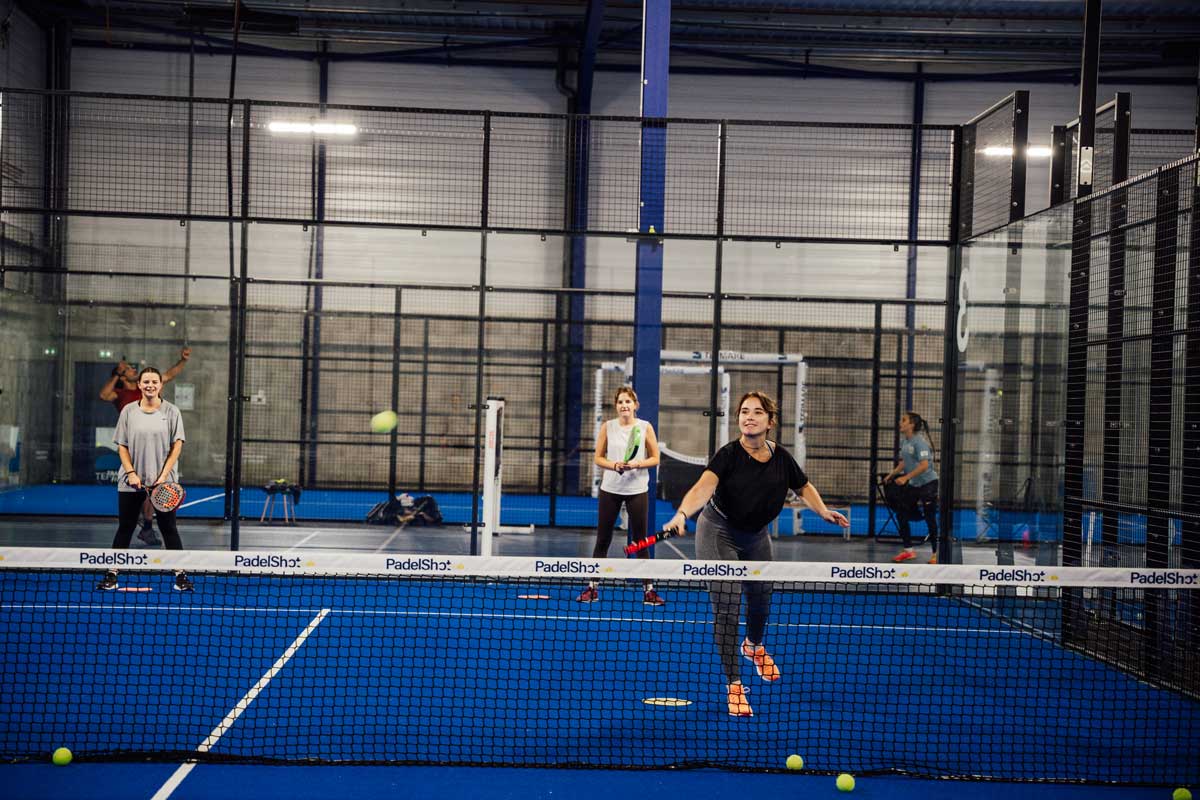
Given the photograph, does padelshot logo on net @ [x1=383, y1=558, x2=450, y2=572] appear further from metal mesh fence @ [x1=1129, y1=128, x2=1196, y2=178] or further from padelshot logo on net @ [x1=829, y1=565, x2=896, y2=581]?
metal mesh fence @ [x1=1129, y1=128, x2=1196, y2=178]

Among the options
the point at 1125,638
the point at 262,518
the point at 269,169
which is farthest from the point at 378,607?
the point at 269,169

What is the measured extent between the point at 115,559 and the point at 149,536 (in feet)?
21.0

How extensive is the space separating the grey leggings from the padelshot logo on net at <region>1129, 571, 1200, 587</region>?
197cm

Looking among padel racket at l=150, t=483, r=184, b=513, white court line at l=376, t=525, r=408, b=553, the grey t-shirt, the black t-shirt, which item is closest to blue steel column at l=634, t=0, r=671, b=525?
white court line at l=376, t=525, r=408, b=553

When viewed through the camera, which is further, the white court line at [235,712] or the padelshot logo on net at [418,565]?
the padelshot logo on net at [418,565]

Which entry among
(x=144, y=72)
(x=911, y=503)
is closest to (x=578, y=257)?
(x=144, y=72)

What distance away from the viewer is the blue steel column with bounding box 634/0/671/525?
33.0 ft

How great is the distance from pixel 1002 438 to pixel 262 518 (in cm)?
921

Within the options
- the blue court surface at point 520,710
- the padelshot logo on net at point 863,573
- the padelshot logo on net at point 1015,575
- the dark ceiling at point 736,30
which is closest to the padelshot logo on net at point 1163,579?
the padelshot logo on net at point 1015,575

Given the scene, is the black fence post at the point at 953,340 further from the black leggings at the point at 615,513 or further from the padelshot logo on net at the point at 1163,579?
the padelshot logo on net at the point at 1163,579

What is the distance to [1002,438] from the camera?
897cm

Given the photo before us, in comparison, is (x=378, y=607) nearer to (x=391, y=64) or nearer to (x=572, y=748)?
(x=572, y=748)

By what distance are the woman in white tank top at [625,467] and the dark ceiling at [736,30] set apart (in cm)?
1132

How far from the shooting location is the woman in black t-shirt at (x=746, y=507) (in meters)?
6.00
